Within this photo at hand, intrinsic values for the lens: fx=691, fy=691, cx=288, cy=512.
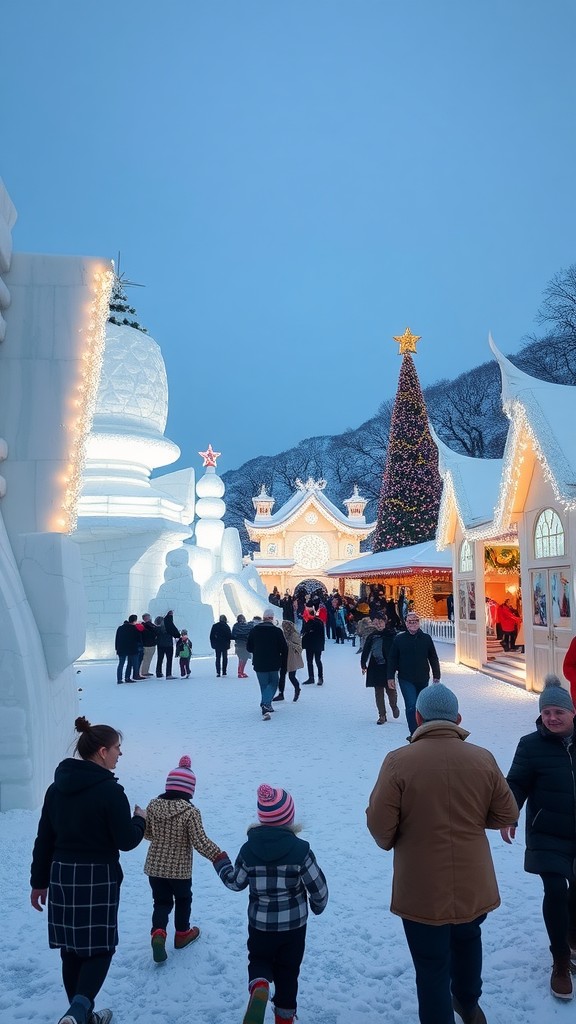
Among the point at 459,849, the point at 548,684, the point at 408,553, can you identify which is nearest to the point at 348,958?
the point at 459,849

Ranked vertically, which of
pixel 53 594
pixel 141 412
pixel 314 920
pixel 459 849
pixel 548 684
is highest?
pixel 141 412

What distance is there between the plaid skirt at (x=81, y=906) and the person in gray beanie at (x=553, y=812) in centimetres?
171

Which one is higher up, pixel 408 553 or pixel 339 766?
pixel 408 553

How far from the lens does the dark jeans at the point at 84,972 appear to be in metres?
2.64

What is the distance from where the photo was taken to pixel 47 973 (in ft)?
11.1

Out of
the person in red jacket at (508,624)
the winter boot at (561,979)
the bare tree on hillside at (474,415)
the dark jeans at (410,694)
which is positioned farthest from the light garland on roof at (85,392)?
the bare tree on hillside at (474,415)

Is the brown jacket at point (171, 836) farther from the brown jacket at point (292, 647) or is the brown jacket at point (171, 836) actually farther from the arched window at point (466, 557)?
the arched window at point (466, 557)

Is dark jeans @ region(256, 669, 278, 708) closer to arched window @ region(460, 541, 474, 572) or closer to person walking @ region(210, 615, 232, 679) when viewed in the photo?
person walking @ region(210, 615, 232, 679)

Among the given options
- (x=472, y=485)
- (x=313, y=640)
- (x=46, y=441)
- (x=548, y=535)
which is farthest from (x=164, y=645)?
(x=46, y=441)

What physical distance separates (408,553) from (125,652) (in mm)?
14217

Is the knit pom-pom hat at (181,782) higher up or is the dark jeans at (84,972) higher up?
the knit pom-pom hat at (181,782)

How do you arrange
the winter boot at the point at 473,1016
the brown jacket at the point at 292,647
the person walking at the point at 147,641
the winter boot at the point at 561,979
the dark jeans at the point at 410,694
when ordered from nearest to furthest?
the winter boot at the point at 473,1016
the winter boot at the point at 561,979
the dark jeans at the point at 410,694
the brown jacket at the point at 292,647
the person walking at the point at 147,641

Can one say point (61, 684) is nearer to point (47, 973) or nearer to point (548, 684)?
point (47, 973)

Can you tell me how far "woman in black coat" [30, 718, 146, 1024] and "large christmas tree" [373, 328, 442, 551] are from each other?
29684 millimetres
